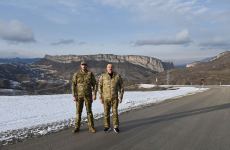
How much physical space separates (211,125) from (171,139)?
3376 millimetres

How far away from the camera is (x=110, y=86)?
12234 millimetres

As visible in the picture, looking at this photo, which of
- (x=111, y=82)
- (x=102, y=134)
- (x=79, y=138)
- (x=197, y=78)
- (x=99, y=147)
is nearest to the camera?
(x=99, y=147)

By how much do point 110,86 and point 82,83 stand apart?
82cm

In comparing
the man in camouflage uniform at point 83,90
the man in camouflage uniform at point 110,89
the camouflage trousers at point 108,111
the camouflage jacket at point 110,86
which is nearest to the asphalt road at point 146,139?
the camouflage trousers at point 108,111

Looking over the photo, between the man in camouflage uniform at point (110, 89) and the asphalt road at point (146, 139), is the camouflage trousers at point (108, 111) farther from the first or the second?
the asphalt road at point (146, 139)

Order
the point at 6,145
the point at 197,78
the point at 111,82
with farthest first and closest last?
the point at 197,78 < the point at 111,82 < the point at 6,145

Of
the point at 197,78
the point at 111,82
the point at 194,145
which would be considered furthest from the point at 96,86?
the point at 197,78

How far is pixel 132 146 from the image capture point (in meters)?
9.36

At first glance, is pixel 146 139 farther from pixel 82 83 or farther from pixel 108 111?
pixel 82 83

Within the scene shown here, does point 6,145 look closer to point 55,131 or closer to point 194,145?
point 55,131

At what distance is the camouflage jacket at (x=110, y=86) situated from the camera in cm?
1223

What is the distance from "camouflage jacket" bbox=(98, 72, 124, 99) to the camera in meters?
12.2

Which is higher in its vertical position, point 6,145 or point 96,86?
point 96,86

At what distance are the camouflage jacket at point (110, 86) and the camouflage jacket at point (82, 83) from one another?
37 centimetres
